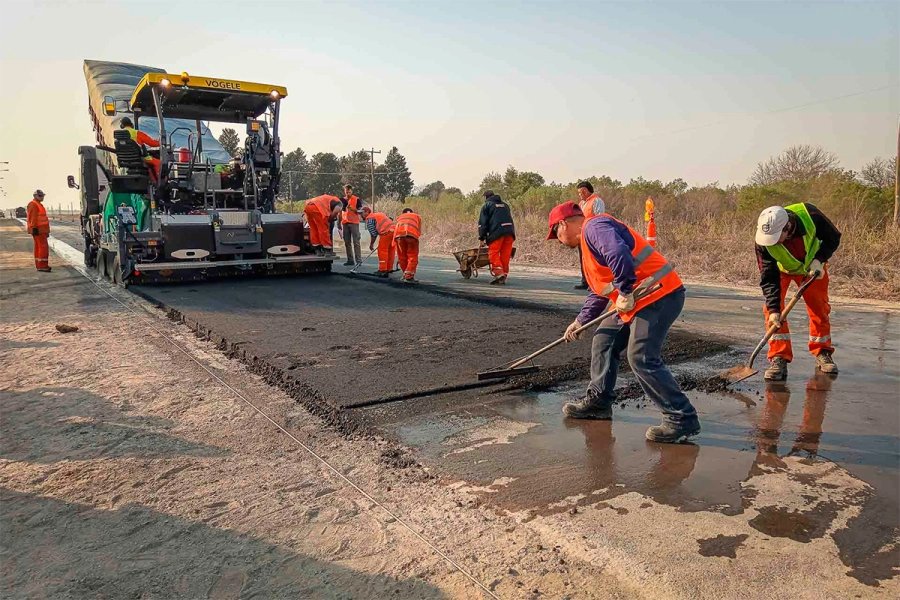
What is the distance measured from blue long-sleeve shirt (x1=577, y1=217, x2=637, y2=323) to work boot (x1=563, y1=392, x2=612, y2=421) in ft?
2.63

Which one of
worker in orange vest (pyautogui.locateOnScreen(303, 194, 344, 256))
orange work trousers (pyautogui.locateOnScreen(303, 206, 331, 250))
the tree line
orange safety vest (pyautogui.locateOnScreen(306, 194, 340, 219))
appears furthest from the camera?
the tree line

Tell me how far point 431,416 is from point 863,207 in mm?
13698

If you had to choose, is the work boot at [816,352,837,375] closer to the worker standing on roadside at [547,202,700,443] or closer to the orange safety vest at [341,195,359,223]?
the worker standing on roadside at [547,202,700,443]

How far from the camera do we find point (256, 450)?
321cm

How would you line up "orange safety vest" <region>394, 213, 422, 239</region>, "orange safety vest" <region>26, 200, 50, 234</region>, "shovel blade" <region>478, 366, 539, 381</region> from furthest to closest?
"orange safety vest" <region>26, 200, 50, 234</region>, "orange safety vest" <region>394, 213, 422, 239</region>, "shovel blade" <region>478, 366, 539, 381</region>

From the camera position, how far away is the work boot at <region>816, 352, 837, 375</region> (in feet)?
15.0

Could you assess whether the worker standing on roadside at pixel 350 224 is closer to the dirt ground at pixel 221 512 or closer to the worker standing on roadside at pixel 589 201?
the worker standing on roadside at pixel 589 201

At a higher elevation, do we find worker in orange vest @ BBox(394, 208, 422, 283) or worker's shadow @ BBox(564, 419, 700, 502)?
worker in orange vest @ BBox(394, 208, 422, 283)

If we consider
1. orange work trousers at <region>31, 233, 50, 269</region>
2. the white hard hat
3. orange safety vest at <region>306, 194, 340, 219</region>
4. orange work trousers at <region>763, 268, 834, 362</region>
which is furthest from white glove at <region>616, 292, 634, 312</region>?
orange work trousers at <region>31, 233, 50, 269</region>

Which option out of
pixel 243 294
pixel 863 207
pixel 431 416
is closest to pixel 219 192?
pixel 243 294

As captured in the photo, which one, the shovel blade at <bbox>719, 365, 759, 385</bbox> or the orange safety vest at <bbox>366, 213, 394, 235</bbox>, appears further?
the orange safety vest at <bbox>366, 213, 394, 235</bbox>

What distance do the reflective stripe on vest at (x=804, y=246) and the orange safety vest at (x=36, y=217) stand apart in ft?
43.6

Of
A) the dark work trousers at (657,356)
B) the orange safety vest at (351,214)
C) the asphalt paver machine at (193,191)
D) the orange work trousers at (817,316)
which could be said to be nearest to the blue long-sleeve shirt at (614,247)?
the dark work trousers at (657,356)

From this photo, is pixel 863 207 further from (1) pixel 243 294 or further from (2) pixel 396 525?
(2) pixel 396 525
